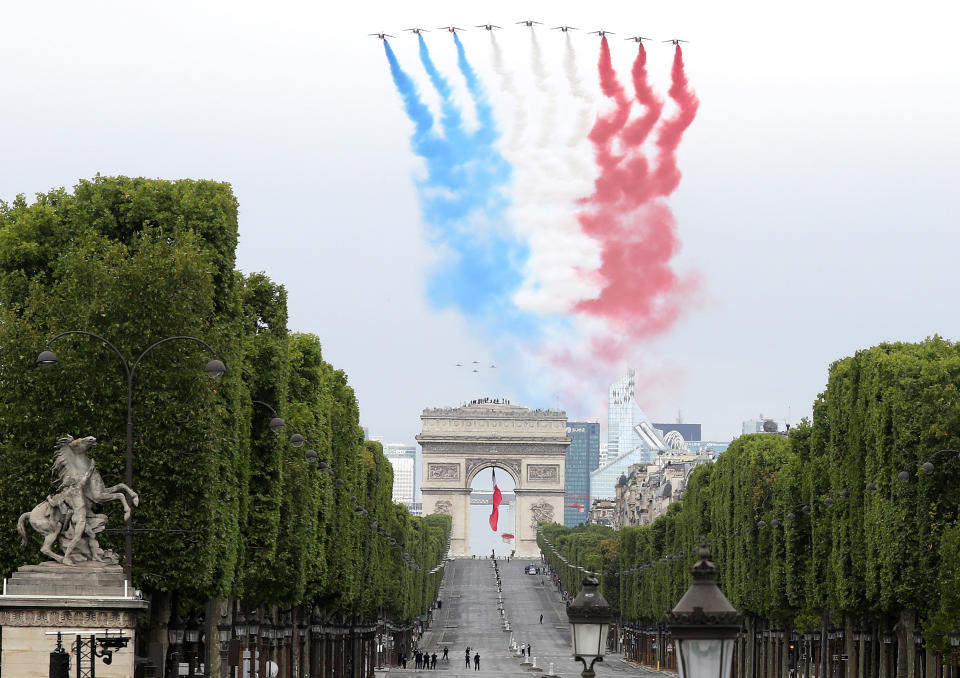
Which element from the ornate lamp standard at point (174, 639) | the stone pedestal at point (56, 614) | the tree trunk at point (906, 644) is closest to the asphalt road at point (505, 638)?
the tree trunk at point (906, 644)

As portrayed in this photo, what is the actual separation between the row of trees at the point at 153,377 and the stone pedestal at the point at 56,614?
105 inches

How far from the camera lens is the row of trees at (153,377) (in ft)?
152

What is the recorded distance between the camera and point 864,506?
7406 cm

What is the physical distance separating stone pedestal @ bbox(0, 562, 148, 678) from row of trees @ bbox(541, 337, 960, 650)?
3005 centimetres

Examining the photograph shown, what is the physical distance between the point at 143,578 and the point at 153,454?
3191 millimetres

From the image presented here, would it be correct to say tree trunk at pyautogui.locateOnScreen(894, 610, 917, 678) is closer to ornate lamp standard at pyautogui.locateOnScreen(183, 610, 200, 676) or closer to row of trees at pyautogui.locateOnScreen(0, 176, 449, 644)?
row of trees at pyautogui.locateOnScreen(0, 176, 449, 644)

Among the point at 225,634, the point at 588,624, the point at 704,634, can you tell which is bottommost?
the point at 225,634

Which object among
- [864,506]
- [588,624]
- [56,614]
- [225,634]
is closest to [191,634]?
[225,634]

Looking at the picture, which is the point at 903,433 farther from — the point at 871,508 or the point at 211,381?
the point at 211,381

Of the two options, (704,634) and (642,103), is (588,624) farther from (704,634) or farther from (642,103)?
(642,103)

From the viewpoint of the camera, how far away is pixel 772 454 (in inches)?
4156

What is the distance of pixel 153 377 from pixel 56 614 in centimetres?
987

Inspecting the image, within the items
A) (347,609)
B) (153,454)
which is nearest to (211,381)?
(153,454)

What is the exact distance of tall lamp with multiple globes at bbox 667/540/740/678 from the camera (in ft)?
55.2
